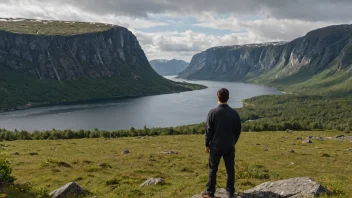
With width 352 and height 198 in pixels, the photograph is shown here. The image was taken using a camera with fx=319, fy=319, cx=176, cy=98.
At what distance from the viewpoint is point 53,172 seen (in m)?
27.6

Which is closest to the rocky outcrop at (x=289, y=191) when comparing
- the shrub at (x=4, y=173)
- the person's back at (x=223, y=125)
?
the person's back at (x=223, y=125)

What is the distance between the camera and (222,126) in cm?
1467

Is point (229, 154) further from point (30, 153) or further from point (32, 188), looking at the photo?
point (30, 153)

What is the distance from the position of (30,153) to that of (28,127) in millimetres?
134455

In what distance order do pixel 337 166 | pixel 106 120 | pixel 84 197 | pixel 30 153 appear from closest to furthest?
pixel 84 197, pixel 337 166, pixel 30 153, pixel 106 120

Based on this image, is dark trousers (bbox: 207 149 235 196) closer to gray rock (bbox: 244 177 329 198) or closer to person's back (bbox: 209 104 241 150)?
person's back (bbox: 209 104 241 150)

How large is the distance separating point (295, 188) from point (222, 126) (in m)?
5.18

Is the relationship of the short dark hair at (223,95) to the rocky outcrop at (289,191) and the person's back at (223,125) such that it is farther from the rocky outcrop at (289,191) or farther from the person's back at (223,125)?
the rocky outcrop at (289,191)

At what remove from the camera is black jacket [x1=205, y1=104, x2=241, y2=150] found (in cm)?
1466

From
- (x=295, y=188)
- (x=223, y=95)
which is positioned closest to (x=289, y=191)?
(x=295, y=188)

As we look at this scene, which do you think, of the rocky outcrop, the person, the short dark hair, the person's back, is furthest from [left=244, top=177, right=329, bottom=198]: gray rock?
the short dark hair

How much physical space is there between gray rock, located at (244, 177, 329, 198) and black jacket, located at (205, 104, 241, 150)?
10.3 ft

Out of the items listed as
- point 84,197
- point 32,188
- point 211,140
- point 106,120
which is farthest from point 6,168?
point 106,120

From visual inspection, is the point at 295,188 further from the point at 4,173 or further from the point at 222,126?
the point at 4,173
